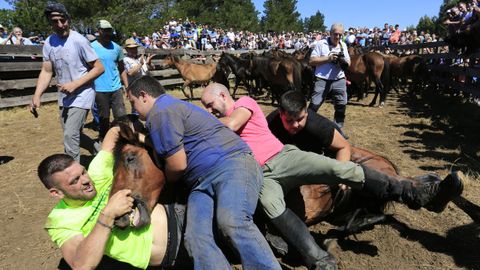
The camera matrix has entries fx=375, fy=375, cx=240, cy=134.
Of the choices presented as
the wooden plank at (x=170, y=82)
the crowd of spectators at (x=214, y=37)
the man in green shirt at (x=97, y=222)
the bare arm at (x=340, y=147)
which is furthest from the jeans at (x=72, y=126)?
the crowd of spectators at (x=214, y=37)

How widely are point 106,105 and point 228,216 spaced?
12.1 ft

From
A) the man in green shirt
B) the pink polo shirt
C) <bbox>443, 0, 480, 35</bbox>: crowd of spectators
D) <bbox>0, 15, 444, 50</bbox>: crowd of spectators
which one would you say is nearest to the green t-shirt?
the man in green shirt

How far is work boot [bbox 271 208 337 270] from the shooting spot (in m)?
2.44

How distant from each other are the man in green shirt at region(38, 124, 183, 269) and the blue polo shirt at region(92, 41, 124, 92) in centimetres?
297

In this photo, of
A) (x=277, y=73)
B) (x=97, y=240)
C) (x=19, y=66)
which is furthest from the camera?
(x=277, y=73)

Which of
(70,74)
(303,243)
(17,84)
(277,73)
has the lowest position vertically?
(17,84)

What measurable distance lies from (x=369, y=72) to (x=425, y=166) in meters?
7.02

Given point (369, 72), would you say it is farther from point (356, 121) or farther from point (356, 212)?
point (356, 212)

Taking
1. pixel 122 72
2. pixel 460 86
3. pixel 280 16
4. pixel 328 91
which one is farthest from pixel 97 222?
pixel 280 16

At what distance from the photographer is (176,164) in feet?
7.50

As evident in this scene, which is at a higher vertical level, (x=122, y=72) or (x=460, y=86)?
(x=122, y=72)

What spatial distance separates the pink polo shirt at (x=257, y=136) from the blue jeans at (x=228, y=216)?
1.01ft

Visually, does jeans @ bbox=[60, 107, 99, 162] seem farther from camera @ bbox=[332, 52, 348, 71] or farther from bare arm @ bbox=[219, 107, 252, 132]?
camera @ bbox=[332, 52, 348, 71]

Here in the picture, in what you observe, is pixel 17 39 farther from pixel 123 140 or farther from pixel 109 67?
pixel 123 140
